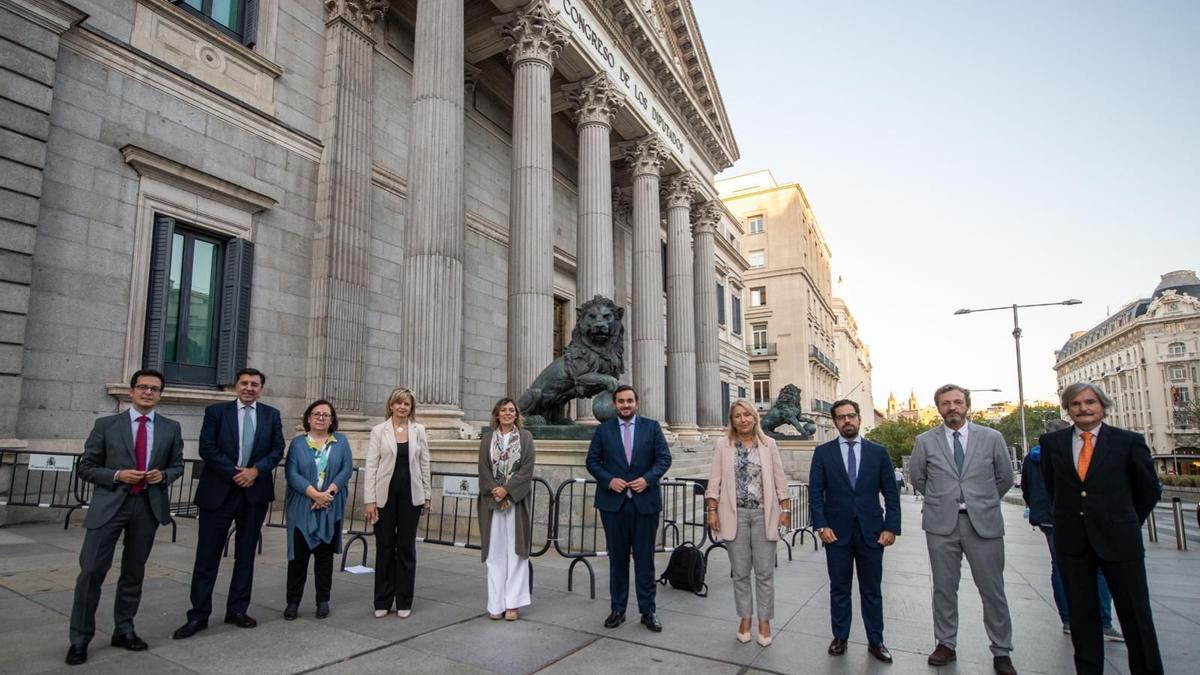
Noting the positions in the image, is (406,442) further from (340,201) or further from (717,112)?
(717,112)

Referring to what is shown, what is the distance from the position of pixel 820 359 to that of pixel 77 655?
5832cm

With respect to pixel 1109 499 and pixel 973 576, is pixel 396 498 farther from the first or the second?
pixel 1109 499

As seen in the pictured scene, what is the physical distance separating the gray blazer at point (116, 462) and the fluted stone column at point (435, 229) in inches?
284

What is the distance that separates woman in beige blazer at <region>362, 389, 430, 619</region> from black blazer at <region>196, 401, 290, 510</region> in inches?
31.1

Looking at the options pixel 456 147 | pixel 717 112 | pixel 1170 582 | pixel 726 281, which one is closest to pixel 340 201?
pixel 456 147

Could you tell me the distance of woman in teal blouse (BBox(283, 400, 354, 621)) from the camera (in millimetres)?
5355

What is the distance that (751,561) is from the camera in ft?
16.7

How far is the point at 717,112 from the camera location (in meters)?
28.1

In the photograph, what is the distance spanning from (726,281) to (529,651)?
3429 centimetres

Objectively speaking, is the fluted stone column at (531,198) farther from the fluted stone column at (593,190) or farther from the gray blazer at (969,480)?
the gray blazer at (969,480)

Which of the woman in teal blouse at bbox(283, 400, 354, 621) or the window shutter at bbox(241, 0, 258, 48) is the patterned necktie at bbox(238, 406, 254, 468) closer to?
the woman in teal blouse at bbox(283, 400, 354, 621)

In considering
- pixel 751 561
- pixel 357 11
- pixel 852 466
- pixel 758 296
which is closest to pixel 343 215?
pixel 357 11

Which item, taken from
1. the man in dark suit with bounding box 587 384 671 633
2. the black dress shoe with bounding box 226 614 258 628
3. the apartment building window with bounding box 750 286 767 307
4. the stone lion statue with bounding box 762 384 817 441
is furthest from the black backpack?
the apartment building window with bounding box 750 286 767 307

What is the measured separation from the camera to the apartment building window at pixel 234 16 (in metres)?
12.5
